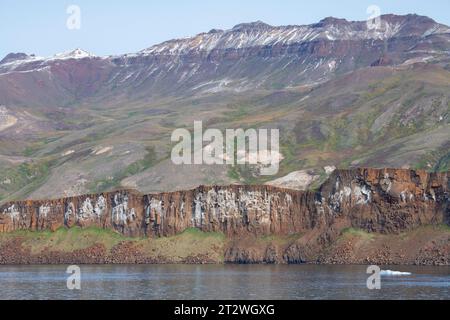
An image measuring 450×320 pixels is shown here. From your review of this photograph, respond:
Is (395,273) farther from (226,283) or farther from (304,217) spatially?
(304,217)

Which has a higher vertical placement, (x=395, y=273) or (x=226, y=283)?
(x=395, y=273)

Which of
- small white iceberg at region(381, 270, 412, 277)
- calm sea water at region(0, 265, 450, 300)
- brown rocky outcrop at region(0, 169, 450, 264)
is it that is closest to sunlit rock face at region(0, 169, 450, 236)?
brown rocky outcrop at region(0, 169, 450, 264)

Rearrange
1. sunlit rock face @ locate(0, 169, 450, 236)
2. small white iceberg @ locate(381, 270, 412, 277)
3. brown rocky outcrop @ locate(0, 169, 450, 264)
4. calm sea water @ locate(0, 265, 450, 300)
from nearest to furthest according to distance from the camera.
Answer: calm sea water @ locate(0, 265, 450, 300) → small white iceberg @ locate(381, 270, 412, 277) → brown rocky outcrop @ locate(0, 169, 450, 264) → sunlit rock face @ locate(0, 169, 450, 236)

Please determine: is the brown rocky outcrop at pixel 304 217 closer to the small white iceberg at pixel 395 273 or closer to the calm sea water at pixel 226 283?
the calm sea water at pixel 226 283

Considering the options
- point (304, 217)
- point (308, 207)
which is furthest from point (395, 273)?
point (308, 207)

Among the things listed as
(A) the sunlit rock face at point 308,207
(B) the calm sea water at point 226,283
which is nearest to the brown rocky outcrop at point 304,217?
(A) the sunlit rock face at point 308,207

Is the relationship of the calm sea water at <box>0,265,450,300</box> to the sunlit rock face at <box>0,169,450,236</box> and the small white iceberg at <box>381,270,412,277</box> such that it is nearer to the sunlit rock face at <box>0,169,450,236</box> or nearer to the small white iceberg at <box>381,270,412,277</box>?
the small white iceberg at <box>381,270,412,277</box>
